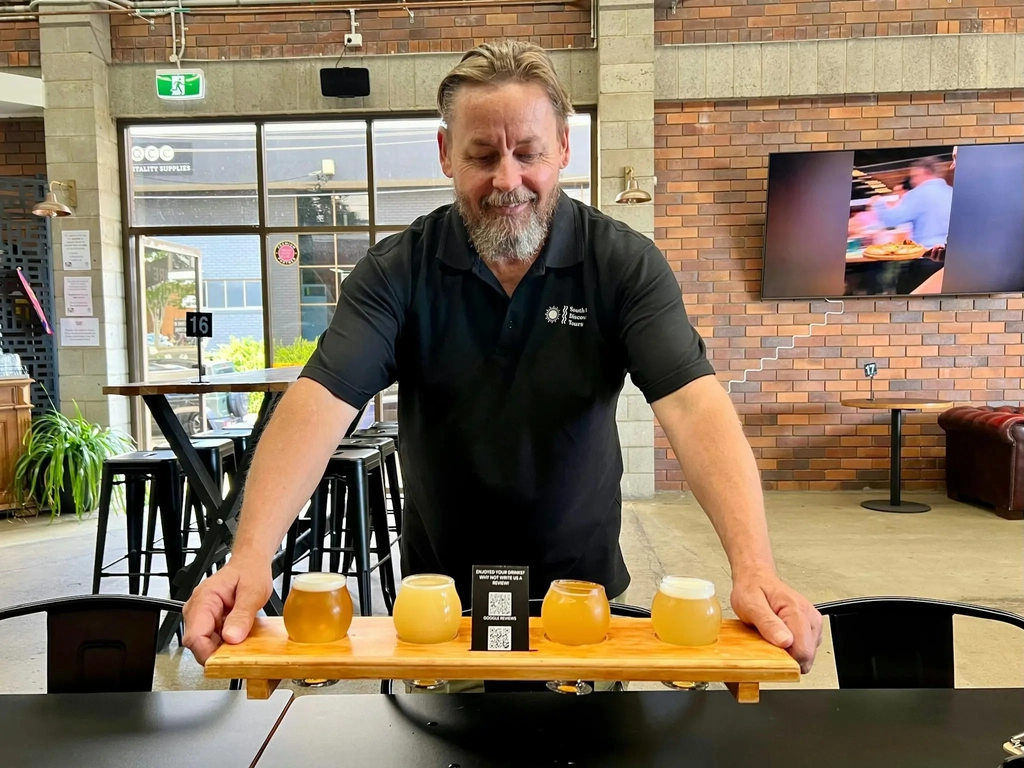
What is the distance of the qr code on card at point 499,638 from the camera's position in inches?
36.4

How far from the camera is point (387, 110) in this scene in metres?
5.89

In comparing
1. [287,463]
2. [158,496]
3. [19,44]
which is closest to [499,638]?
[287,463]

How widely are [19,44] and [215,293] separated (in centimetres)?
252

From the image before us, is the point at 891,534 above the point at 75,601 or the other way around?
the other way around

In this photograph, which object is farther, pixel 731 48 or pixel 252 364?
pixel 252 364

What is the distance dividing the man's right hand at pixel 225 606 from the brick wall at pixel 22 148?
6.54m

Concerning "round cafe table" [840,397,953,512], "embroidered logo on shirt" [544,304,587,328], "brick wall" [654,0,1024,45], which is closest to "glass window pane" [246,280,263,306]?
"brick wall" [654,0,1024,45]

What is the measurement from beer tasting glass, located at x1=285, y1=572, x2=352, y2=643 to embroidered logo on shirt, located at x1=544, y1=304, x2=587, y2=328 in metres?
0.67

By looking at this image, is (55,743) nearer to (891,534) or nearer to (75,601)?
(75,601)

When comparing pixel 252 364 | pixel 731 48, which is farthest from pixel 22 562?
pixel 731 48

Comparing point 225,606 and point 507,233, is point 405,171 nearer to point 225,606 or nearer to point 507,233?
point 507,233

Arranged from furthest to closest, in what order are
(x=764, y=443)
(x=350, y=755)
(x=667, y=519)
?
(x=764, y=443)
(x=667, y=519)
(x=350, y=755)

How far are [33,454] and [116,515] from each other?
704 mm

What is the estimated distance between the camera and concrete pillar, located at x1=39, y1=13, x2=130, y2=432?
5.68m
